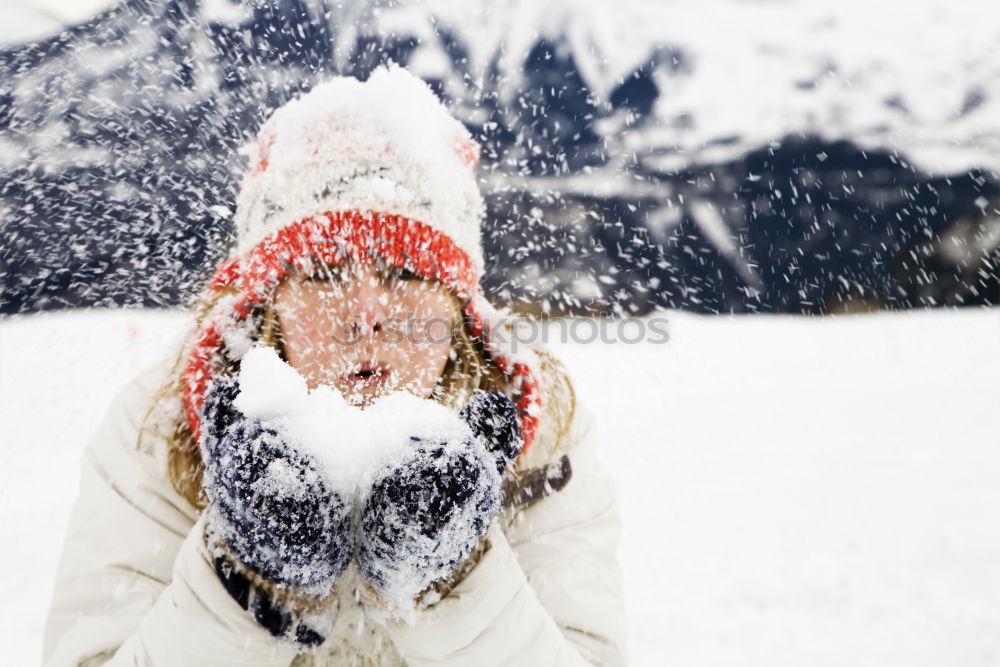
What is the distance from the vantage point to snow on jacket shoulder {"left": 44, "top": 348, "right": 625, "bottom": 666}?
1.10 m

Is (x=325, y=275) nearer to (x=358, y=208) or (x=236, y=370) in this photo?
(x=358, y=208)

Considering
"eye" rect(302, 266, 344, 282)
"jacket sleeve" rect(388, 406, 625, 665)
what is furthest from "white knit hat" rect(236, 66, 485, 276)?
"jacket sleeve" rect(388, 406, 625, 665)

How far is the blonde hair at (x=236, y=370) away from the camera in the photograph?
141cm

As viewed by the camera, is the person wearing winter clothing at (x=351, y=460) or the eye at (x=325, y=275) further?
the eye at (x=325, y=275)

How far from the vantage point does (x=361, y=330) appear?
1307 millimetres

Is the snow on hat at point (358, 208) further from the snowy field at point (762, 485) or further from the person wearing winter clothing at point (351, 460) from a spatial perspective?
the snowy field at point (762, 485)

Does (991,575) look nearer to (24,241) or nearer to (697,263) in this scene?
(24,241)

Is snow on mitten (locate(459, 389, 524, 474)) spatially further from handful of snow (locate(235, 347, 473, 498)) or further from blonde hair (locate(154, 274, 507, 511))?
blonde hair (locate(154, 274, 507, 511))

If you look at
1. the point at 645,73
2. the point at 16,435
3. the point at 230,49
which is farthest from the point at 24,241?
the point at 645,73

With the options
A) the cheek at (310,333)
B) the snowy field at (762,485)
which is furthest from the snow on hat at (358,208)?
the snowy field at (762,485)

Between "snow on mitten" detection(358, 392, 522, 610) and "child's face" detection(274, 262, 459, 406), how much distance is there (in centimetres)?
36

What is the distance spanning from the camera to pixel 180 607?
1.09 metres

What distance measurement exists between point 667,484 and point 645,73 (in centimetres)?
8763

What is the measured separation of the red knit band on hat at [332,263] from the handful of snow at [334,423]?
0.42m
